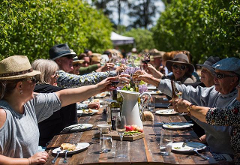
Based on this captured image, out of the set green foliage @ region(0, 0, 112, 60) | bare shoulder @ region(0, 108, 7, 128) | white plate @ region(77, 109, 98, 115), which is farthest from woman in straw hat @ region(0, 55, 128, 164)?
green foliage @ region(0, 0, 112, 60)

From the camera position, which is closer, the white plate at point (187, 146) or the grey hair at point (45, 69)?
the white plate at point (187, 146)

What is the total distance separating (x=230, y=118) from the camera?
3186mm

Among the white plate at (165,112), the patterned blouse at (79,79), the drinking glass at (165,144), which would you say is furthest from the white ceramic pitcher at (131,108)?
the patterned blouse at (79,79)

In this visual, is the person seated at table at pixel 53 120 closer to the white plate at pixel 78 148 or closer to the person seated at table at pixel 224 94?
the white plate at pixel 78 148

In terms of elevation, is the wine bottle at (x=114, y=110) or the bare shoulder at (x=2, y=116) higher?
the bare shoulder at (x=2, y=116)

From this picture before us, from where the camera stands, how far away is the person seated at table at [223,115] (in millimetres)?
3174

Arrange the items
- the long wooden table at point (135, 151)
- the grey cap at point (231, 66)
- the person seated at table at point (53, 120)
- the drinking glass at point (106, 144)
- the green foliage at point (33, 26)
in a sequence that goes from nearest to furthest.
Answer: the long wooden table at point (135, 151)
the drinking glass at point (106, 144)
the grey cap at point (231, 66)
the person seated at table at point (53, 120)
the green foliage at point (33, 26)

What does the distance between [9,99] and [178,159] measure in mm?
1504

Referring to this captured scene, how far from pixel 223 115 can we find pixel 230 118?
0.22 ft

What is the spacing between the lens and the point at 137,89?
4.60 meters

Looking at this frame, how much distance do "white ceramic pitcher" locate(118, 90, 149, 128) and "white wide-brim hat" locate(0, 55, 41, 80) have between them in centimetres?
101

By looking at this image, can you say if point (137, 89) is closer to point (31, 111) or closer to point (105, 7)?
point (31, 111)

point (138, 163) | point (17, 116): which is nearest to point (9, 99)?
point (17, 116)

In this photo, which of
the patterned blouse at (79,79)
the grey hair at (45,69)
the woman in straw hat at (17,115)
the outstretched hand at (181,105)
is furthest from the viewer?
the patterned blouse at (79,79)
